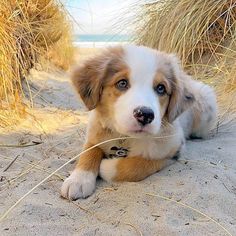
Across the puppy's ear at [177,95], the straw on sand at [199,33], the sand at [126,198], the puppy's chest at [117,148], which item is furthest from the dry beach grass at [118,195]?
the straw on sand at [199,33]

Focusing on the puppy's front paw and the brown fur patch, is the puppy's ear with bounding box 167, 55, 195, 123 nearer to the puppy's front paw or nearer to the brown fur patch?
the brown fur patch

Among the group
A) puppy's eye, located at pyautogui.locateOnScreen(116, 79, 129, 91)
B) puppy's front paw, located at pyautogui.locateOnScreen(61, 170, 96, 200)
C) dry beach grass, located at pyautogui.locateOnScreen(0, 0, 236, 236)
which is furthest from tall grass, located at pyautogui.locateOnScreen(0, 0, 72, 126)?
puppy's eye, located at pyautogui.locateOnScreen(116, 79, 129, 91)

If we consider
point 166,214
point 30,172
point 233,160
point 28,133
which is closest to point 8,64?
point 28,133

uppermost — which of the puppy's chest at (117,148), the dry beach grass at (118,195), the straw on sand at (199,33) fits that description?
the straw on sand at (199,33)

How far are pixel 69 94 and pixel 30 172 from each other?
12.3 ft

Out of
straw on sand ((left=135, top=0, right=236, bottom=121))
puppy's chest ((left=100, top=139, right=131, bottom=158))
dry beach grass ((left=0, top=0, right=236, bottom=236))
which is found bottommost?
dry beach grass ((left=0, top=0, right=236, bottom=236))

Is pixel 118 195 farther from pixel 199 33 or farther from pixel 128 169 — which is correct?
pixel 199 33

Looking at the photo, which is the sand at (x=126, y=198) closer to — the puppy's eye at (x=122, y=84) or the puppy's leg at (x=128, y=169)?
the puppy's leg at (x=128, y=169)

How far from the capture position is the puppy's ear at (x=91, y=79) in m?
2.86

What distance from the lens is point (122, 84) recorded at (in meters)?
2.75

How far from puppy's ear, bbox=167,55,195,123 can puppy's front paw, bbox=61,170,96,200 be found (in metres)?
0.60

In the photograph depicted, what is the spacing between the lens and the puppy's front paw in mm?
2637

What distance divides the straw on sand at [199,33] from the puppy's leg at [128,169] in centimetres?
242

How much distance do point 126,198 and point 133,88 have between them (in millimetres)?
583
